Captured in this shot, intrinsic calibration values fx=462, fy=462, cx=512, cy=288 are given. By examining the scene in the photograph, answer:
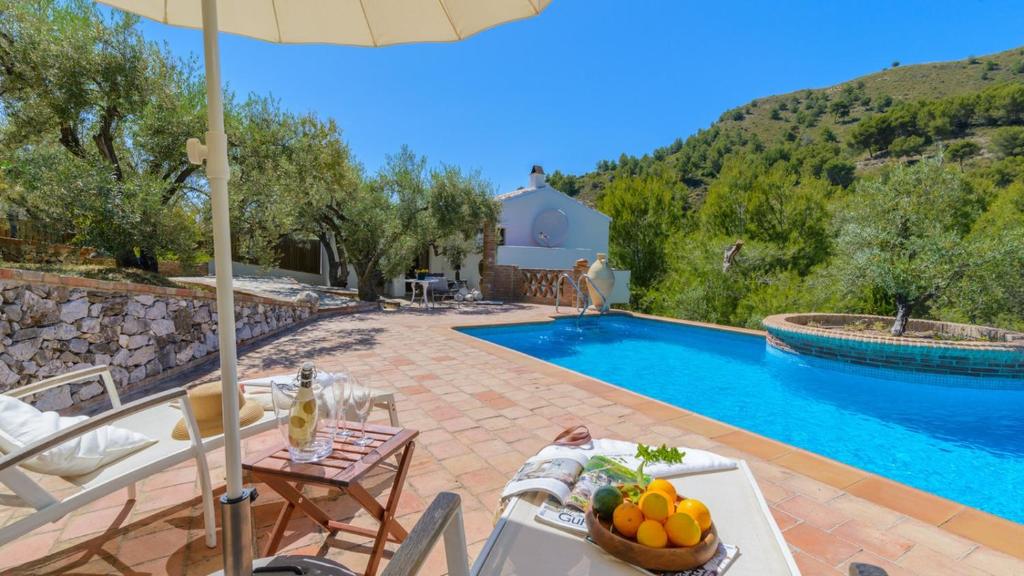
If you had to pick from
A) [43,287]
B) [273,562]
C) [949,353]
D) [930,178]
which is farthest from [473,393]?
[930,178]

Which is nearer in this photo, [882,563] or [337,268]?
[882,563]

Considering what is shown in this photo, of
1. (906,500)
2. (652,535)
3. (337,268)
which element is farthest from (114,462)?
(337,268)

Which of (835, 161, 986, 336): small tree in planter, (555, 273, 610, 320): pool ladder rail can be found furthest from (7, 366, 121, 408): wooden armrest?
(835, 161, 986, 336): small tree in planter

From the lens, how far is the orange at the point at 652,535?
146cm

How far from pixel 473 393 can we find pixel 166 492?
8.45ft

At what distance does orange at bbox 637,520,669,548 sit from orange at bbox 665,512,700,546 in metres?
0.02

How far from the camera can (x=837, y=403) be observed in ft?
19.5

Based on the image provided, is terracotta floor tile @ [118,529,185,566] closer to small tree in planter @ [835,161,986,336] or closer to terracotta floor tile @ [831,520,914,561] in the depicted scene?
terracotta floor tile @ [831,520,914,561]

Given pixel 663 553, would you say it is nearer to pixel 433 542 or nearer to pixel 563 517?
pixel 563 517

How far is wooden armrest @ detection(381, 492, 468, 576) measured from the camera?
109cm

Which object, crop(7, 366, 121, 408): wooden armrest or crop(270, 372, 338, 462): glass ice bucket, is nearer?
crop(270, 372, 338, 462): glass ice bucket

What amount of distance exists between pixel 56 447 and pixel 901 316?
416 inches

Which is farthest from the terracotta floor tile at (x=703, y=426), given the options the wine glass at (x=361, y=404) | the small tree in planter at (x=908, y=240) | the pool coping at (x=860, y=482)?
the small tree in planter at (x=908, y=240)

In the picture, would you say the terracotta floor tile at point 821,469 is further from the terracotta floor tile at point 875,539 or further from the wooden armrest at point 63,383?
the wooden armrest at point 63,383
